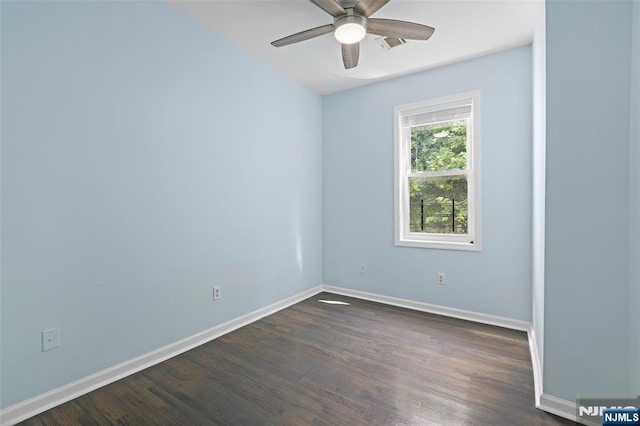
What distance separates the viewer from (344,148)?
12.6 feet

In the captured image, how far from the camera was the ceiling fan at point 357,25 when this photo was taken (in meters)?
1.86

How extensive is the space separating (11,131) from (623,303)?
3261 mm

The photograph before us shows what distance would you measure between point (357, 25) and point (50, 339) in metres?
2.69

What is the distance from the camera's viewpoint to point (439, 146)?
10.9 feet

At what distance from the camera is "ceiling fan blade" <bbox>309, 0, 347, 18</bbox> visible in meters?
1.78

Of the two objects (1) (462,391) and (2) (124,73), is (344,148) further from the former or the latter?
(1) (462,391)

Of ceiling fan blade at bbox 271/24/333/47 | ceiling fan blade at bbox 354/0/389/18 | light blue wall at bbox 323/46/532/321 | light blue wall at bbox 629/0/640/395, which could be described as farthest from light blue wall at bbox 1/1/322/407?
light blue wall at bbox 629/0/640/395

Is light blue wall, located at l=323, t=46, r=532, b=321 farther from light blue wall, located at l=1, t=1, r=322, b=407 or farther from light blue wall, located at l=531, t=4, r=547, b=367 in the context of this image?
light blue wall, located at l=1, t=1, r=322, b=407

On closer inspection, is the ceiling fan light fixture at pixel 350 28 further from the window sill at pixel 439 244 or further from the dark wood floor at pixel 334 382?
the dark wood floor at pixel 334 382

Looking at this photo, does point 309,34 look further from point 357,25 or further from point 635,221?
point 635,221

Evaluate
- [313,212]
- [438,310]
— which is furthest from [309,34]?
[438,310]

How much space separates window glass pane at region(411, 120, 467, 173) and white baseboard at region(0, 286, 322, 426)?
2.52 metres

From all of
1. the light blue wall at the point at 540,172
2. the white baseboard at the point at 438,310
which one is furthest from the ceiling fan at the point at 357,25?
the white baseboard at the point at 438,310

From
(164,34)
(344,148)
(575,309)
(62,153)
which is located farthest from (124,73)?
(575,309)
